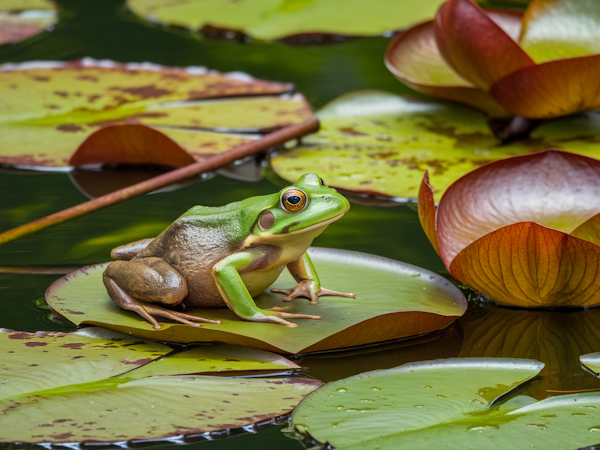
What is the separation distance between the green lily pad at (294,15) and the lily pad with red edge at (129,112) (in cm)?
87

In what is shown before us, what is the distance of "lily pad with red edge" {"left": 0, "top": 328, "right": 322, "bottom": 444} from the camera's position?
1142 mm

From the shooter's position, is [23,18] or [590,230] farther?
[23,18]

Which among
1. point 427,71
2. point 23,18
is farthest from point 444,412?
point 23,18

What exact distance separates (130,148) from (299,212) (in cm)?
116

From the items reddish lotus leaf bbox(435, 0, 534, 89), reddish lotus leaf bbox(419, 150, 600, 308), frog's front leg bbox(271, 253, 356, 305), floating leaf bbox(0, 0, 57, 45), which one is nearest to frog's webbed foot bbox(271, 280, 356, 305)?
frog's front leg bbox(271, 253, 356, 305)

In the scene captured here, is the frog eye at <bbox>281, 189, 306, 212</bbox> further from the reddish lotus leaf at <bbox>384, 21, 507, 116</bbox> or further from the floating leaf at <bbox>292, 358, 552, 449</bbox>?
the reddish lotus leaf at <bbox>384, 21, 507, 116</bbox>

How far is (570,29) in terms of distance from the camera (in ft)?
8.84

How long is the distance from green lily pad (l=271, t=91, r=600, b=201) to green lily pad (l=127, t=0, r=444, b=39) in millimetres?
1218

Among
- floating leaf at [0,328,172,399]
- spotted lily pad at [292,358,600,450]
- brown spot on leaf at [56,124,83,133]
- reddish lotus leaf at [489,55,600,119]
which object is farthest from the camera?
brown spot on leaf at [56,124,83,133]

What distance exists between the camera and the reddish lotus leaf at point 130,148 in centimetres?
237

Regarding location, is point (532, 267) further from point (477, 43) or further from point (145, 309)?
point (477, 43)

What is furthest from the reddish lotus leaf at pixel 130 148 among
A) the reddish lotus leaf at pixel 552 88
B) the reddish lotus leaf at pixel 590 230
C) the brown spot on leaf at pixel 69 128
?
the reddish lotus leaf at pixel 590 230

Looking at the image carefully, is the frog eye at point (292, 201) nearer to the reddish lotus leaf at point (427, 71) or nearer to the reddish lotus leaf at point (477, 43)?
the reddish lotus leaf at point (477, 43)

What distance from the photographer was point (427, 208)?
1.61 meters
